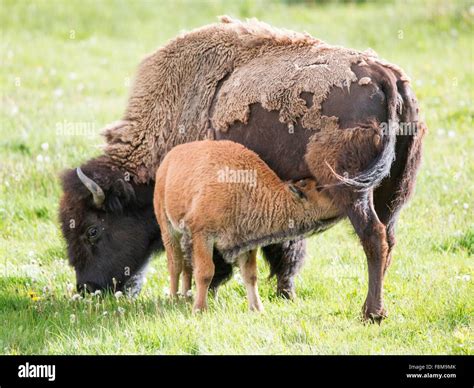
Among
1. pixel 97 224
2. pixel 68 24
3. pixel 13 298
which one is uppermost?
pixel 68 24

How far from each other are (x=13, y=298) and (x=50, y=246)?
4.52 feet

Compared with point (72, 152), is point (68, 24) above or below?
above

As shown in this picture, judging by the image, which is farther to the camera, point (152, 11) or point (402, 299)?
point (152, 11)

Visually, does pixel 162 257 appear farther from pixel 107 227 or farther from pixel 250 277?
pixel 250 277

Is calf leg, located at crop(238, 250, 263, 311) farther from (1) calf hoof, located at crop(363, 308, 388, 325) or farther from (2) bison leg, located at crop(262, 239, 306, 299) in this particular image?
(1) calf hoof, located at crop(363, 308, 388, 325)

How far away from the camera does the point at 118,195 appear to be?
7.96 meters

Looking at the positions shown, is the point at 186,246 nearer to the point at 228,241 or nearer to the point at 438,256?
the point at 228,241

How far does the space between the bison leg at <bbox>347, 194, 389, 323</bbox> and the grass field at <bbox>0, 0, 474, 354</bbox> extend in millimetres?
139

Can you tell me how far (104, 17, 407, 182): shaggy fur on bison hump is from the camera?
7016 mm

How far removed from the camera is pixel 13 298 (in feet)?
25.2

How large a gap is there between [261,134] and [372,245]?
4.23ft

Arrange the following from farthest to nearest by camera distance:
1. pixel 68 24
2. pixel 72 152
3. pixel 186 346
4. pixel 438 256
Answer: pixel 68 24 < pixel 72 152 < pixel 438 256 < pixel 186 346

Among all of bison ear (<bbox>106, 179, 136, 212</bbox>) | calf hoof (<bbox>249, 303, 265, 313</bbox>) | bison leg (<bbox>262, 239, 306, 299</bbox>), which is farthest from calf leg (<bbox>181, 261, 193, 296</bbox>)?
bison ear (<bbox>106, 179, 136, 212</bbox>)

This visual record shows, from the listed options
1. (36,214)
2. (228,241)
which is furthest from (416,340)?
(36,214)
